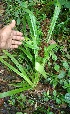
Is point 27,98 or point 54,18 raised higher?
point 54,18

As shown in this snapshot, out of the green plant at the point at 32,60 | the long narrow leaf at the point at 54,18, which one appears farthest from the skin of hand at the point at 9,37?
the long narrow leaf at the point at 54,18

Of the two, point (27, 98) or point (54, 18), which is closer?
point (27, 98)

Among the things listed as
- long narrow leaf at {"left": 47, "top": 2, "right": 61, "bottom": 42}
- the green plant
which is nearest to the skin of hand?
the green plant

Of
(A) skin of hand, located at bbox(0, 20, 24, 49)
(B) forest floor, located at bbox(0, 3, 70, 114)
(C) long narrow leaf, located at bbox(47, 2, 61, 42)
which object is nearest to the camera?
(A) skin of hand, located at bbox(0, 20, 24, 49)

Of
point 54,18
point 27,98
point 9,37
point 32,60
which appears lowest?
point 27,98

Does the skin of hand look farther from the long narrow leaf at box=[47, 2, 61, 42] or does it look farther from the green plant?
the long narrow leaf at box=[47, 2, 61, 42]

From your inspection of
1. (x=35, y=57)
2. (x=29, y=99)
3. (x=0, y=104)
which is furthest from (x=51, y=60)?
(x=0, y=104)

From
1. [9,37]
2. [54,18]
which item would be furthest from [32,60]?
[54,18]

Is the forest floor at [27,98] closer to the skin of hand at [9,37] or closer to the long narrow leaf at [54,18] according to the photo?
the skin of hand at [9,37]

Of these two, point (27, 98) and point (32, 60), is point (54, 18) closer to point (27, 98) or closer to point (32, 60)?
point (32, 60)

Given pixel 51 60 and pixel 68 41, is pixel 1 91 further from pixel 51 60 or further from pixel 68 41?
pixel 68 41
